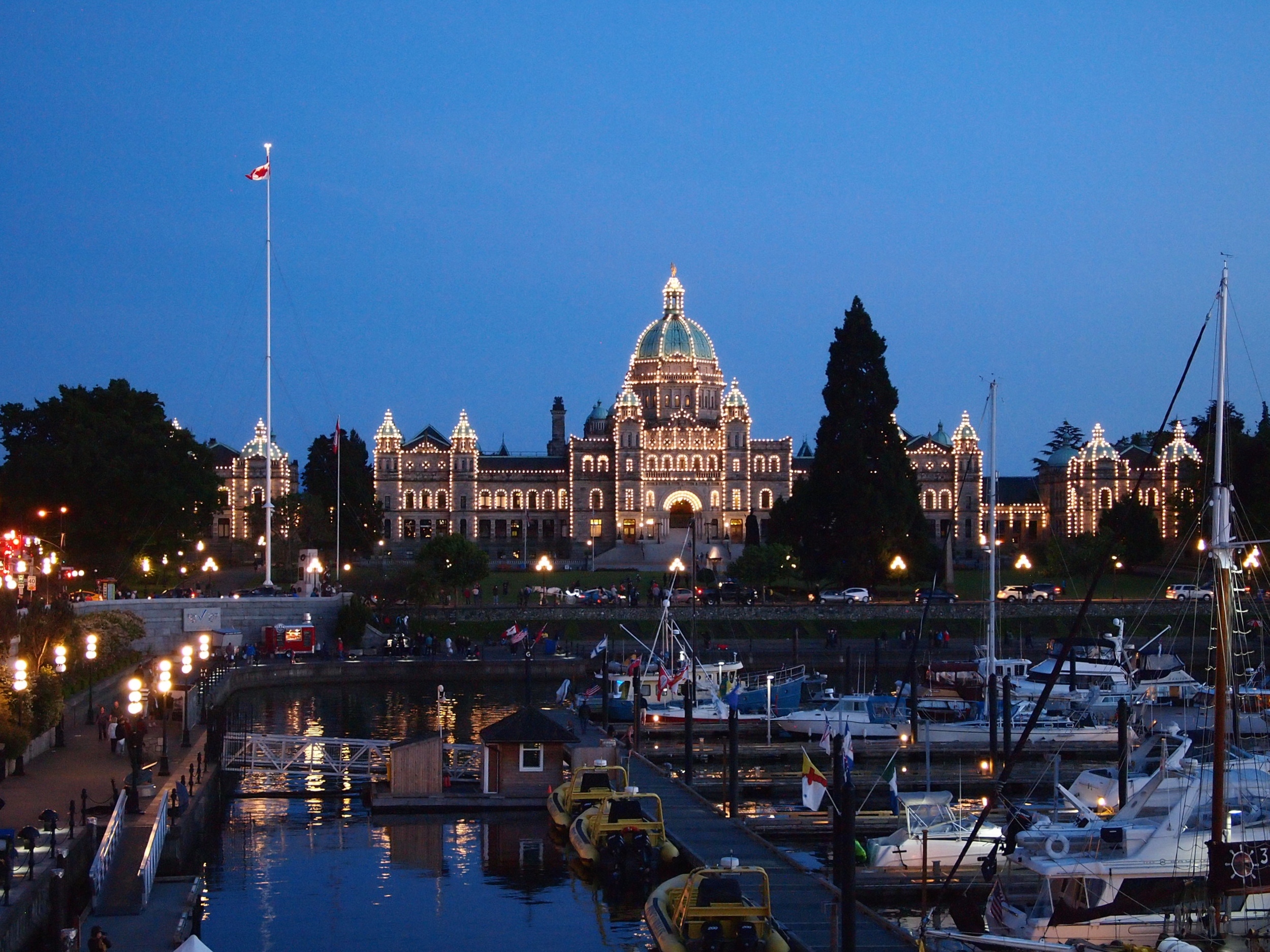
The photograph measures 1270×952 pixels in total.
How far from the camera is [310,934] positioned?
28.5 m

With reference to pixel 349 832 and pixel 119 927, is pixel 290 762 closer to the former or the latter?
pixel 349 832

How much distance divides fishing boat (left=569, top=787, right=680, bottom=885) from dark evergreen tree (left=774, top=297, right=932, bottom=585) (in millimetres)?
50086

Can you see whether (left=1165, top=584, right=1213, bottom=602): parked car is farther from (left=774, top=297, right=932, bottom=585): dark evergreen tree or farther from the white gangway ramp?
the white gangway ramp

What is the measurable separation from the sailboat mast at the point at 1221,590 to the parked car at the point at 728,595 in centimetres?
5480

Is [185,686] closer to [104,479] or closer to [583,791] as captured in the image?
[583,791]

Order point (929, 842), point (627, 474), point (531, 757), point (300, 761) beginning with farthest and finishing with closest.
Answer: point (627, 474) → point (300, 761) → point (531, 757) → point (929, 842)

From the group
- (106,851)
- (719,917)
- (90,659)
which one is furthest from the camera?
(90,659)

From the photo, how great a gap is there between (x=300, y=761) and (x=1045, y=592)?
172 feet

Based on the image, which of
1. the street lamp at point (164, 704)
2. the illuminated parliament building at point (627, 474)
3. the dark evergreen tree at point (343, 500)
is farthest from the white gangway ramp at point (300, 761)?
the illuminated parliament building at point (627, 474)

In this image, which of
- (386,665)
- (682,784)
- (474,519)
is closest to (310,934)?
(682,784)

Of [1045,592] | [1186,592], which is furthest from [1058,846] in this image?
[1045,592]

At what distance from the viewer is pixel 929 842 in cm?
→ 3136

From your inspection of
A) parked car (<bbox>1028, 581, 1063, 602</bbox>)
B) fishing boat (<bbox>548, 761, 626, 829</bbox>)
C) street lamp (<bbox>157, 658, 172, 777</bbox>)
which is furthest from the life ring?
parked car (<bbox>1028, 581, 1063, 602</bbox>)

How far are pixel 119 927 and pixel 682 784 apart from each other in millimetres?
16786
